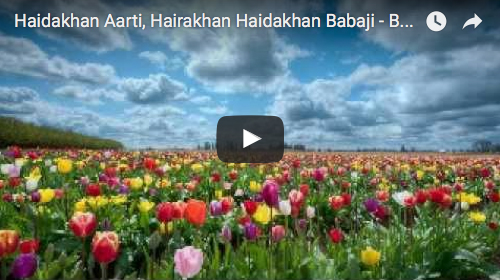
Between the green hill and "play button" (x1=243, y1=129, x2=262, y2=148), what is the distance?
1745 centimetres

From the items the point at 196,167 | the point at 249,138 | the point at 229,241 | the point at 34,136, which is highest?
the point at 34,136

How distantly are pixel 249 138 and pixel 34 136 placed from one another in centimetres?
1939

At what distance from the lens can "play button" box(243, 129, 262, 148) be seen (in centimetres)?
513

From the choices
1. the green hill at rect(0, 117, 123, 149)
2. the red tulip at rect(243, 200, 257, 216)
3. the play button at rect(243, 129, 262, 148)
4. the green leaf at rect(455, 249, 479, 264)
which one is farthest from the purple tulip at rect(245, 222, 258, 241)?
the green hill at rect(0, 117, 123, 149)

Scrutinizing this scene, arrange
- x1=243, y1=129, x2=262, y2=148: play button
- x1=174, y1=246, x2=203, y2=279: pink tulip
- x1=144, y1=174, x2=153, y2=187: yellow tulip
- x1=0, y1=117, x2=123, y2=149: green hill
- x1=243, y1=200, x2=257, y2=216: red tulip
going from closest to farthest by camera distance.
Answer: x1=174, y1=246, x2=203, y2=279: pink tulip → x1=243, y1=200, x2=257, y2=216: red tulip → x1=243, y1=129, x2=262, y2=148: play button → x1=144, y1=174, x2=153, y2=187: yellow tulip → x1=0, y1=117, x2=123, y2=149: green hill

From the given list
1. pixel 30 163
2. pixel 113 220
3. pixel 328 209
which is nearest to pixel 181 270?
pixel 113 220

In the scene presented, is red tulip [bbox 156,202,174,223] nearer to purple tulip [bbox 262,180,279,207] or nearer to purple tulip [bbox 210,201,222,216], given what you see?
purple tulip [bbox 262,180,279,207]

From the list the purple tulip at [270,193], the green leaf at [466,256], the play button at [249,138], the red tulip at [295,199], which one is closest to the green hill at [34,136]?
the play button at [249,138]

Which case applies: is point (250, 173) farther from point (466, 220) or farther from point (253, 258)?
point (253, 258)

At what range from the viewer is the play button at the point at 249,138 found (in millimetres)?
5134

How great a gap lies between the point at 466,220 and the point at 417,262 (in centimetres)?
176

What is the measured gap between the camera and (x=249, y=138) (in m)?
5.18

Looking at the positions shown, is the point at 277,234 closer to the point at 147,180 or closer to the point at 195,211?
the point at 195,211

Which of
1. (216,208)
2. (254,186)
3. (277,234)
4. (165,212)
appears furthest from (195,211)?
(254,186)
